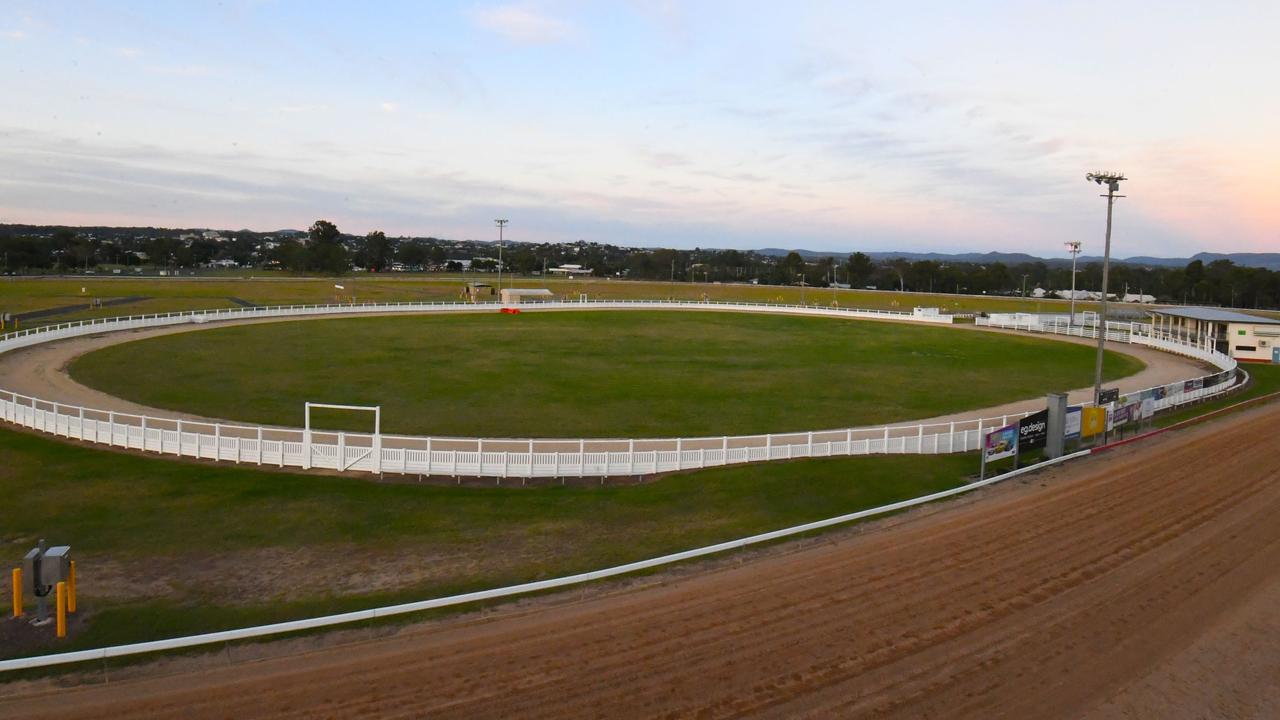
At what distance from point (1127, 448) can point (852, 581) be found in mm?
15974

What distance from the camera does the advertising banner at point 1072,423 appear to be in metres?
24.6

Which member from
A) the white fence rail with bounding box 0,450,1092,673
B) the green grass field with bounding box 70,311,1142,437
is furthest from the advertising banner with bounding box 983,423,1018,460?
the green grass field with bounding box 70,311,1142,437

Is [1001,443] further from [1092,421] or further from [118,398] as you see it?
[118,398]

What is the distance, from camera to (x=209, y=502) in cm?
1888

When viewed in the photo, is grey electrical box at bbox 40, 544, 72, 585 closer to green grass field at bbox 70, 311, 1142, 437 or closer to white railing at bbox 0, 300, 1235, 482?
white railing at bbox 0, 300, 1235, 482

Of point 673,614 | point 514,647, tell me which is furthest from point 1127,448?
point 514,647

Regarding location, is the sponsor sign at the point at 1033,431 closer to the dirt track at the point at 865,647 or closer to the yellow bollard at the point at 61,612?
the dirt track at the point at 865,647

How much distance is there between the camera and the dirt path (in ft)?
90.9

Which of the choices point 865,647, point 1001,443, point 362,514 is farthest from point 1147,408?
point 362,514

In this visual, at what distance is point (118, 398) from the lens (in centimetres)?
3148

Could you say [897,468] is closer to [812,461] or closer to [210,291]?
[812,461]

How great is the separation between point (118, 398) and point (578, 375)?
18926mm

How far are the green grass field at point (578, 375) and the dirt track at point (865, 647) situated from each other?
1355 centimetres

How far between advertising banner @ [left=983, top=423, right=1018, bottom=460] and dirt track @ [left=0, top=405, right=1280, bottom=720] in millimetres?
4866
